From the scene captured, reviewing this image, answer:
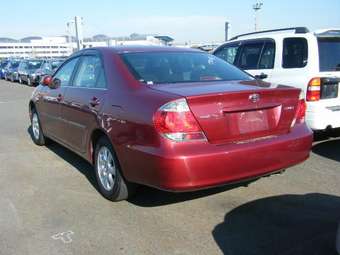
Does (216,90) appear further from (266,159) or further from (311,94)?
(311,94)

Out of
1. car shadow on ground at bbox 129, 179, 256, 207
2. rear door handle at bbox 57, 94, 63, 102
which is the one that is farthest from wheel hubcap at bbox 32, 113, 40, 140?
car shadow on ground at bbox 129, 179, 256, 207

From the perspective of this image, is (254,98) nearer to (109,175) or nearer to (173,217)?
(173,217)

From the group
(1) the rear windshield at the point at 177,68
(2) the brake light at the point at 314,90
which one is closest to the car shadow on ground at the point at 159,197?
(1) the rear windshield at the point at 177,68

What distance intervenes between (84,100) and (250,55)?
386cm

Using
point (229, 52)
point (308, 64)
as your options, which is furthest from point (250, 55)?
point (308, 64)

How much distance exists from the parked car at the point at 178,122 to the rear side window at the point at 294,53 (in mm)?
2015

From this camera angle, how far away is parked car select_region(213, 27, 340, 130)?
6.28m

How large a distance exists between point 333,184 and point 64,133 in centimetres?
345

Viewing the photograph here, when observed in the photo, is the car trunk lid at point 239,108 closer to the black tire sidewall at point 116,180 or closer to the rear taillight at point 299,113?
the rear taillight at point 299,113

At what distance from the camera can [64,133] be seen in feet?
19.4

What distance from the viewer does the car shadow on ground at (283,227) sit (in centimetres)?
344

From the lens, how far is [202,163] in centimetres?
368

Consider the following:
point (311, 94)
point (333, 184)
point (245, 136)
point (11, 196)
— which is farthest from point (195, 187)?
point (311, 94)

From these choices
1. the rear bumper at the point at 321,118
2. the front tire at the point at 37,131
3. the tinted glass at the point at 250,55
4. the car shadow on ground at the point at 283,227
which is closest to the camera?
the car shadow on ground at the point at 283,227
